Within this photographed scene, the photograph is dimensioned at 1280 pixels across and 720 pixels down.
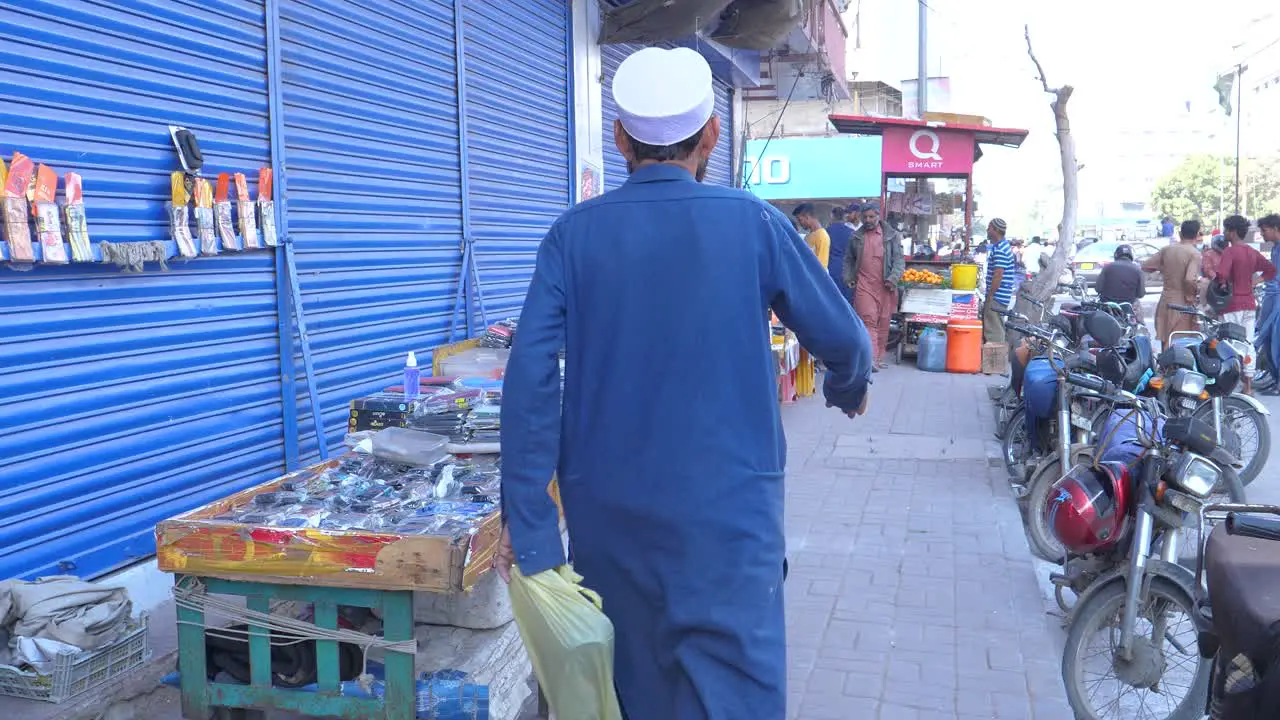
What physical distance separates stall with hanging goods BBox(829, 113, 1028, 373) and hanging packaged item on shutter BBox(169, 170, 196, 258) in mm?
10551

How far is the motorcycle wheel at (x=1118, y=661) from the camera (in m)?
3.62

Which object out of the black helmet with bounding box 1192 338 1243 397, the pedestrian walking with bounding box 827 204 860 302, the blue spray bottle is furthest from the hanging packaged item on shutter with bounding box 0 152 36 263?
the pedestrian walking with bounding box 827 204 860 302

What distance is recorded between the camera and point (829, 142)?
26.1 metres

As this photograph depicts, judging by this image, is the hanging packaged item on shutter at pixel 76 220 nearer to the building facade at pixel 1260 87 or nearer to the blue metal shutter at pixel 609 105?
the blue metal shutter at pixel 609 105

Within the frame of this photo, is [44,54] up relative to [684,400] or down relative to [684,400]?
up

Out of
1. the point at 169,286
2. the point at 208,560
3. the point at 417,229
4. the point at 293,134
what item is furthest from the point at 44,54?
the point at 417,229

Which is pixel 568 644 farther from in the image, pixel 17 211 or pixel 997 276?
pixel 997 276

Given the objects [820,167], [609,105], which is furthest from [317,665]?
[820,167]

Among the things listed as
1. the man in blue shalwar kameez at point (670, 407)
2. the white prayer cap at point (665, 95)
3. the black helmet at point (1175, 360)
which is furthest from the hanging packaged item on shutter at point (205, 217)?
the black helmet at point (1175, 360)

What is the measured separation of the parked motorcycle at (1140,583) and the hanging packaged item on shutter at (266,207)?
12.4 ft

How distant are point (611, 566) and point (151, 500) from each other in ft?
9.49

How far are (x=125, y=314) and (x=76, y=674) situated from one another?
5.12 ft

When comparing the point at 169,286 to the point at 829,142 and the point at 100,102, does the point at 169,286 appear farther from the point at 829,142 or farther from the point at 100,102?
the point at 829,142

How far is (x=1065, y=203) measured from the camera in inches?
594
